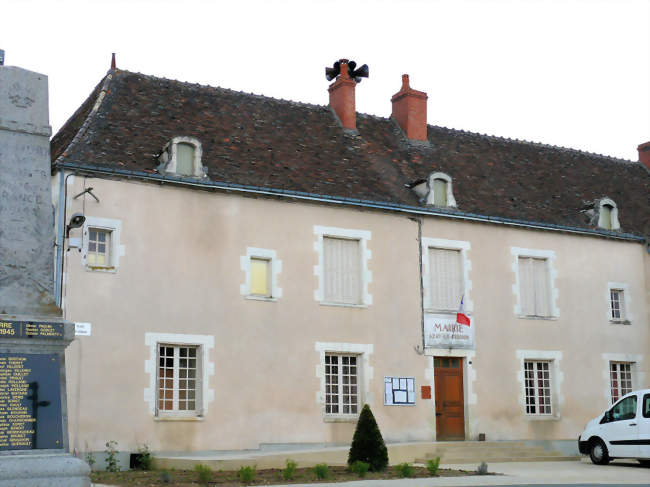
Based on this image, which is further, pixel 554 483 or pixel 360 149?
pixel 360 149

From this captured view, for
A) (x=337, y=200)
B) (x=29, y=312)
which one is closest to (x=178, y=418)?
(x=337, y=200)

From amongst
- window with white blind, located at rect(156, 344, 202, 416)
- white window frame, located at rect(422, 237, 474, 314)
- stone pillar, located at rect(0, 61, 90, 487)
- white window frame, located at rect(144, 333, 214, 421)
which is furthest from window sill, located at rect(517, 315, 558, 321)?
stone pillar, located at rect(0, 61, 90, 487)

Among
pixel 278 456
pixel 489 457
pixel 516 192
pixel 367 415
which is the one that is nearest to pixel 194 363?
pixel 278 456

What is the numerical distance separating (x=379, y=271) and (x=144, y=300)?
5.44 metres

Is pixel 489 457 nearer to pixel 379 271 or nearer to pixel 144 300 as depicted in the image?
pixel 379 271

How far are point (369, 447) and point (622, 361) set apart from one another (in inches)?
428

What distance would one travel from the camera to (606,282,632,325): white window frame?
23016mm

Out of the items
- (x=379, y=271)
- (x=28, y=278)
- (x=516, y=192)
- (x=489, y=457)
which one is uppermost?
(x=516, y=192)

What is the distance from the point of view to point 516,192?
2327 centimetres

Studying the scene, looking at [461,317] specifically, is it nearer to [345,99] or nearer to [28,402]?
[345,99]

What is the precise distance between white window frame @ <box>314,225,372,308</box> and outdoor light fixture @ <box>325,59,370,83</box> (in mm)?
5419

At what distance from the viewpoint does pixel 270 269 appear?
18734 mm

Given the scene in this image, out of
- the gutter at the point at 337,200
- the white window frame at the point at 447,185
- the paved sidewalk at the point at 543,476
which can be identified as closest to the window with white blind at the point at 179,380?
the gutter at the point at 337,200

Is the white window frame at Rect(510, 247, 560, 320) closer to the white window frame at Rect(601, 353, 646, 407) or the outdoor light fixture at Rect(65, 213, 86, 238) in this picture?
the white window frame at Rect(601, 353, 646, 407)
